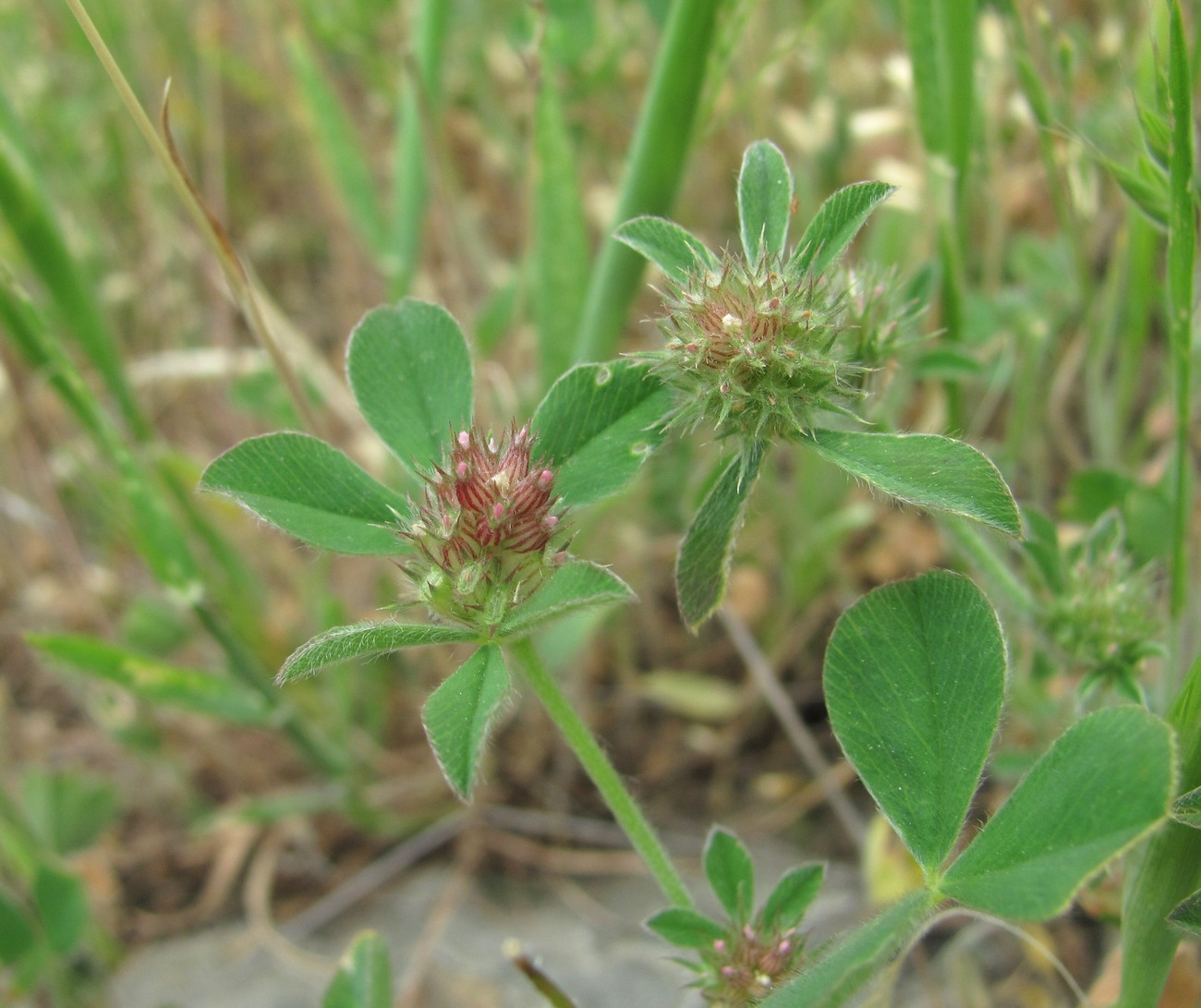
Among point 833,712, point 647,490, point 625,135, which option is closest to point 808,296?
point 833,712

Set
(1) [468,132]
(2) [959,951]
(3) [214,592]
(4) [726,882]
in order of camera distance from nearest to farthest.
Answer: (4) [726,882] → (2) [959,951] → (3) [214,592] → (1) [468,132]

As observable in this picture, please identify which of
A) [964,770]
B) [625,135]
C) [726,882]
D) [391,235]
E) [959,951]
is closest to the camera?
[964,770]

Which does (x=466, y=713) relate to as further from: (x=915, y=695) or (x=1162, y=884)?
(x=1162, y=884)

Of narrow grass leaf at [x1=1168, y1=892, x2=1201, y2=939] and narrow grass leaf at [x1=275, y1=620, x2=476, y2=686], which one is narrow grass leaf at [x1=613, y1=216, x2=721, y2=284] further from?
narrow grass leaf at [x1=1168, y1=892, x2=1201, y2=939]

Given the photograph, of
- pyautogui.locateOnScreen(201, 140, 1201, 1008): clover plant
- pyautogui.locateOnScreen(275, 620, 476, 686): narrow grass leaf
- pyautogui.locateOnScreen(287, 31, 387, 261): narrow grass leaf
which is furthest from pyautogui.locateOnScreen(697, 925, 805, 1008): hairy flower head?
pyautogui.locateOnScreen(287, 31, 387, 261): narrow grass leaf

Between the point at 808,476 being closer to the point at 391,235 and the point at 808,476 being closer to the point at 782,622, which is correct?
the point at 782,622

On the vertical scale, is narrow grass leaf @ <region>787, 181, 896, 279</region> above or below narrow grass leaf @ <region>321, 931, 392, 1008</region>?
above
